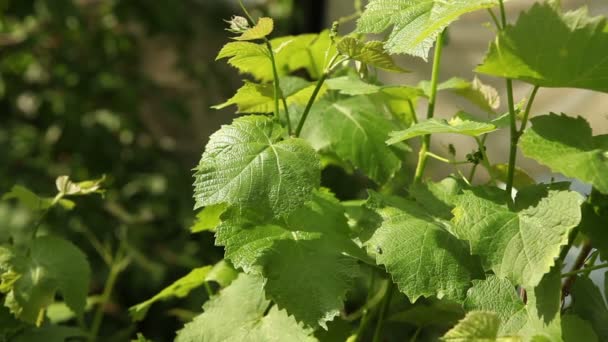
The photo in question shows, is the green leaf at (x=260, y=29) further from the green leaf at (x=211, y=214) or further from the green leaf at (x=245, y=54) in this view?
the green leaf at (x=211, y=214)

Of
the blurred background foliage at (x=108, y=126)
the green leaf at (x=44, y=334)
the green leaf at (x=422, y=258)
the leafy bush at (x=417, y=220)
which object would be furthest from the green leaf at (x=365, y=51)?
the blurred background foliage at (x=108, y=126)

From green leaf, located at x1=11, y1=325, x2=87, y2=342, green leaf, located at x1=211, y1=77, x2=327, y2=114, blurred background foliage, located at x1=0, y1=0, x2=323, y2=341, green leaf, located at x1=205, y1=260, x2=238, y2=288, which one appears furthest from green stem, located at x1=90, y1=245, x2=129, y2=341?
blurred background foliage, located at x1=0, y1=0, x2=323, y2=341

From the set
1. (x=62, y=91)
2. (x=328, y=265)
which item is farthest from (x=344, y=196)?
(x=328, y=265)

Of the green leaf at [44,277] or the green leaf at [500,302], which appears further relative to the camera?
the green leaf at [44,277]

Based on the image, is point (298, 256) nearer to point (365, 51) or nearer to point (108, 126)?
point (365, 51)

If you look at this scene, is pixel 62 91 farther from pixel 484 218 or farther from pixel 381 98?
pixel 484 218

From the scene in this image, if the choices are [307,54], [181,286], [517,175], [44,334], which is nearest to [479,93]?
[517,175]
